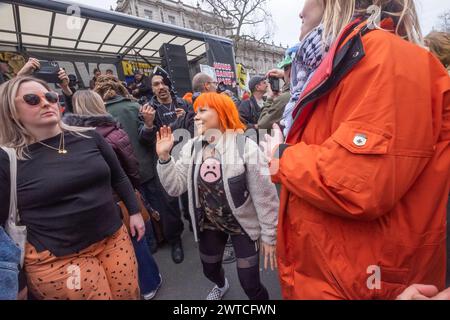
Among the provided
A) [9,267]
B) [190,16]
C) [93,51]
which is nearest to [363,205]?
[9,267]

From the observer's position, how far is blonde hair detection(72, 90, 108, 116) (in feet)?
7.77

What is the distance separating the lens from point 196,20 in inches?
943

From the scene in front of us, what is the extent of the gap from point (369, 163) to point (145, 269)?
238 centimetres

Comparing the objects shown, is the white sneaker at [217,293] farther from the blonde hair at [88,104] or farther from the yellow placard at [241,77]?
the yellow placard at [241,77]

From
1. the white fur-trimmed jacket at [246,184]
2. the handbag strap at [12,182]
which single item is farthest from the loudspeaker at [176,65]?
the handbag strap at [12,182]

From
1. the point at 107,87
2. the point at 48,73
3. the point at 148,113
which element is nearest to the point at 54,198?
the point at 148,113

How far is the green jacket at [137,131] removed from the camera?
2.88 meters

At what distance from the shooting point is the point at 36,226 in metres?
1.43

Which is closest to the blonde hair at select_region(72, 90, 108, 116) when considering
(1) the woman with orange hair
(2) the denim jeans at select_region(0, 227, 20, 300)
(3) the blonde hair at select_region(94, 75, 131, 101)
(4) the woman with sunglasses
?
(3) the blonde hair at select_region(94, 75, 131, 101)

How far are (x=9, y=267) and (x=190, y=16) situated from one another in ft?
102

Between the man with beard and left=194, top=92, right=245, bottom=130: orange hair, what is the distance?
4.29 feet

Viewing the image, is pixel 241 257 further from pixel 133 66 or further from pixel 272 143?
pixel 133 66

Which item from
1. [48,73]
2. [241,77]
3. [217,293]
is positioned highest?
[241,77]
